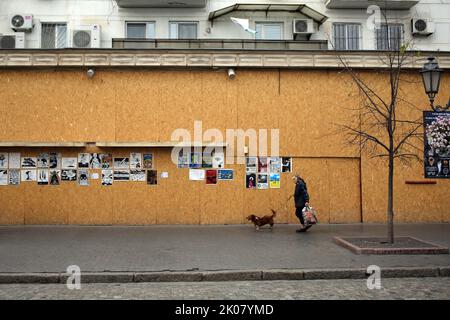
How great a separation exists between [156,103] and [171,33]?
10.5ft

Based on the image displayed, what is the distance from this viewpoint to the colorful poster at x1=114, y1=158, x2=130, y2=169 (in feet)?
49.6

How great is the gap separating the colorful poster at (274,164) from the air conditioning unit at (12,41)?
9.66 metres

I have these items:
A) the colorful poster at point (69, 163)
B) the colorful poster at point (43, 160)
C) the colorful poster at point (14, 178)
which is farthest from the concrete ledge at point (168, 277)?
the colorful poster at point (14, 178)

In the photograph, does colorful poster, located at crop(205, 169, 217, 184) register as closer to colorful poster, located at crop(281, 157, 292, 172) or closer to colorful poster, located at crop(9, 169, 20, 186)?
colorful poster, located at crop(281, 157, 292, 172)

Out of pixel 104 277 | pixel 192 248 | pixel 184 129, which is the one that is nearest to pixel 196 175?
pixel 184 129

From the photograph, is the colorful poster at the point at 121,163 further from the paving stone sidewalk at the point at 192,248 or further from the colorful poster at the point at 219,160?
the colorful poster at the point at 219,160

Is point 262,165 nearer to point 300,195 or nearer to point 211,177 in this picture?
point 211,177

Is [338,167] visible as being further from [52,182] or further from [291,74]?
[52,182]

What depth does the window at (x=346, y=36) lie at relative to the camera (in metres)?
17.0

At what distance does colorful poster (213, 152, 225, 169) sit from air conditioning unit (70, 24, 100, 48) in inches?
228

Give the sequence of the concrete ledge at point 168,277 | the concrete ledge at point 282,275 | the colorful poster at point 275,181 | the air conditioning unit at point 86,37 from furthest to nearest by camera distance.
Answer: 1. the air conditioning unit at point 86,37
2. the colorful poster at point 275,181
3. the concrete ledge at point 282,275
4. the concrete ledge at point 168,277

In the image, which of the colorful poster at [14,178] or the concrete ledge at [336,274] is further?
the colorful poster at [14,178]
